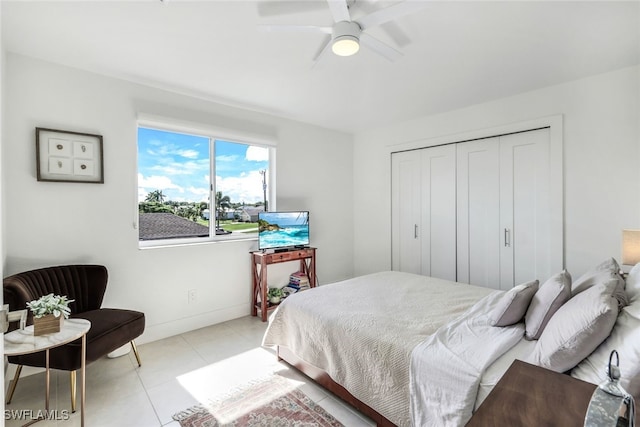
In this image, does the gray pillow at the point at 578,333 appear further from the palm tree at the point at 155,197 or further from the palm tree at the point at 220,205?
the palm tree at the point at 155,197

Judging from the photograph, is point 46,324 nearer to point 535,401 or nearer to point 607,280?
point 535,401

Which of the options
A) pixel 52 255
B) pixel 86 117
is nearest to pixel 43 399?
pixel 52 255

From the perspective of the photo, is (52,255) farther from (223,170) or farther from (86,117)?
(223,170)

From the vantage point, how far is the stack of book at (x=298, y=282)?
3.92 metres

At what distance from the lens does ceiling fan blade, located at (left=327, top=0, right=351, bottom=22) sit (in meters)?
1.59

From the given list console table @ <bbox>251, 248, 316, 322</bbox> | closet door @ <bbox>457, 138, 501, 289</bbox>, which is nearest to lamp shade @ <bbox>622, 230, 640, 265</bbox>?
closet door @ <bbox>457, 138, 501, 289</bbox>

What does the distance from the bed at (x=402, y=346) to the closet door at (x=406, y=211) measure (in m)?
1.54

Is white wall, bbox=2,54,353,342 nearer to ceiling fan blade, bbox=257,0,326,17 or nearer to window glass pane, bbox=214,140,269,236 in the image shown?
window glass pane, bbox=214,140,269,236

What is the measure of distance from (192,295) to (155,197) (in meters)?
1.10

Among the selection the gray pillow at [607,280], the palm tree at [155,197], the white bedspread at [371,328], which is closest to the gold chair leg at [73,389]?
the white bedspread at [371,328]

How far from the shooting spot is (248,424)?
183 cm

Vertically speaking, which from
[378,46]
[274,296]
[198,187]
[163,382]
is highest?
[378,46]

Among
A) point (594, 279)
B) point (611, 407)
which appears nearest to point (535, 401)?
point (611, 407)

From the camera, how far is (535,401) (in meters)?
1.02
